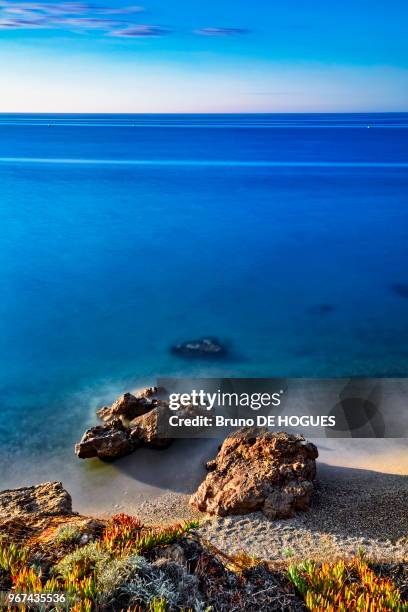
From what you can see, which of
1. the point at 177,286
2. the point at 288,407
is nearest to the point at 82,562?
the point at 288,407

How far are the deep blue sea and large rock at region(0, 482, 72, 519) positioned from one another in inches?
109

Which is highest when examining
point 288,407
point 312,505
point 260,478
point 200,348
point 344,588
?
point 200,348

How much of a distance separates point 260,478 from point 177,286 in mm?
18841

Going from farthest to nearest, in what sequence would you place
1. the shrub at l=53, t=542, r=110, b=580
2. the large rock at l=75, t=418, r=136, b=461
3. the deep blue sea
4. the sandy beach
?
the deep blue sea < the large rock at l=75, t=418, r=136, b=461 < the sandy beach < the shrub at l=53, t=542, r=110, b=580

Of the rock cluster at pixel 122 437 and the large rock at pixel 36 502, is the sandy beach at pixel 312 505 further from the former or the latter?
the large rock at pixel 36 502

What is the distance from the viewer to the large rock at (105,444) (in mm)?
14273

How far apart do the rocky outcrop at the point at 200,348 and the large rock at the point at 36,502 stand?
31.2 feet

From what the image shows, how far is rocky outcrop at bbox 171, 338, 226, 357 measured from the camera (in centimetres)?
2069

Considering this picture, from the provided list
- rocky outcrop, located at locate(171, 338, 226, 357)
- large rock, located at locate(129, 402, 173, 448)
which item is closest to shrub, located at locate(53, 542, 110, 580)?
large rock, located at locate(129, 402, 173, 448)

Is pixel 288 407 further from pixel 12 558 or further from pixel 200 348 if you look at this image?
pixel 12 558

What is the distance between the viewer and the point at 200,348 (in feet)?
69.3

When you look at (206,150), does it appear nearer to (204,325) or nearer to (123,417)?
(204,325)

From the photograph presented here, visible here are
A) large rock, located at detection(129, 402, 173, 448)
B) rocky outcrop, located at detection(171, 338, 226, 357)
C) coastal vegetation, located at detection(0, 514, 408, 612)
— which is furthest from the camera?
rocky outcrop, located at detection(171, 338, 226, 357)

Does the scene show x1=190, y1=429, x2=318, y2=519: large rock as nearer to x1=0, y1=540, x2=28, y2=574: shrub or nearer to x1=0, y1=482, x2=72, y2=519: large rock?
x1=0, y1=482, x2=72, y2=519: large rock
